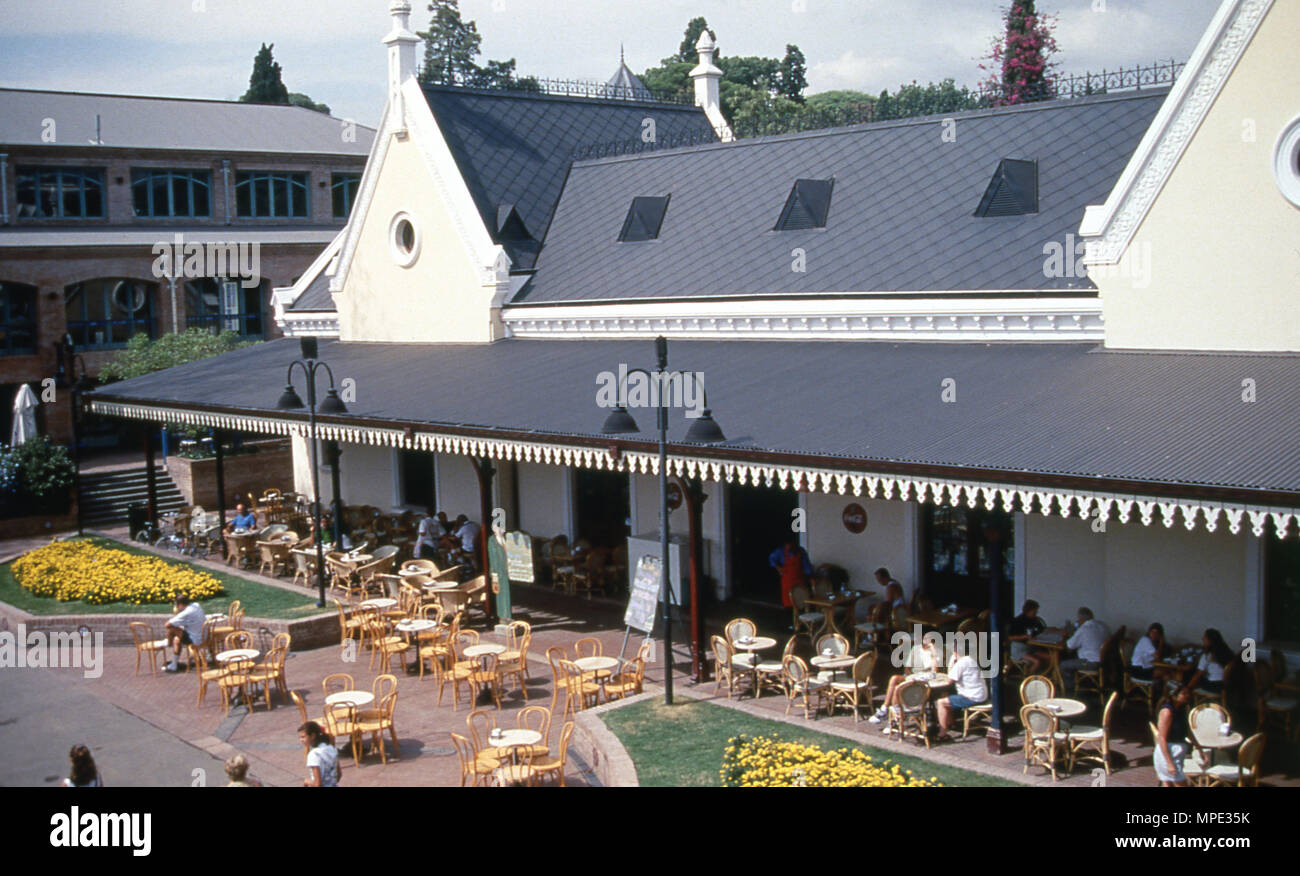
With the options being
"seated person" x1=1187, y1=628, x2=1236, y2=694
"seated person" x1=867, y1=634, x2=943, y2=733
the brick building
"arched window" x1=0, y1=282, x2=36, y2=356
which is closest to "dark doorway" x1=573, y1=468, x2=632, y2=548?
"seated person" x1=867, y1=634, x2=943, y2=733

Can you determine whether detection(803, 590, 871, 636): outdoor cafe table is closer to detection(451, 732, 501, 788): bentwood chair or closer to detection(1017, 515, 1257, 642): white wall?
detection(1017, 515, 1257, 642): white wall

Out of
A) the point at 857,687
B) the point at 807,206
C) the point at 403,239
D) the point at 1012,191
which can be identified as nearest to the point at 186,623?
the point at 857,687

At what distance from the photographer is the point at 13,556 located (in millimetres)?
25250

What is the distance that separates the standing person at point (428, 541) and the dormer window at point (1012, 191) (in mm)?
10053

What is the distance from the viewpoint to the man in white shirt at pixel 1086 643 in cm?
1355

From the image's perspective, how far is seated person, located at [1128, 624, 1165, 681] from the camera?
1303 centimetres

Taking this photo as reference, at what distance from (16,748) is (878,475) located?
10.1 m

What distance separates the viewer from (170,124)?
4056cm

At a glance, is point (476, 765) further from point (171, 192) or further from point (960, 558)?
point (171, 192)

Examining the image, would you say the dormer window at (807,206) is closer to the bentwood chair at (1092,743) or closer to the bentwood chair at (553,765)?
the bentwood chair at (1092,743)

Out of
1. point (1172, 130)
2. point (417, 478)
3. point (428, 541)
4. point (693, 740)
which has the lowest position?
point (693, 740)

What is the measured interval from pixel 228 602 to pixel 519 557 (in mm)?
4867

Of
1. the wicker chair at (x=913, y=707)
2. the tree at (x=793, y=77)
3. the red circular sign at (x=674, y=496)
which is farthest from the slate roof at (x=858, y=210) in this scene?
the tree at (x=793, y=77)

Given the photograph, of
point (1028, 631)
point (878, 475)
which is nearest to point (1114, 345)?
point (1028, 631)
